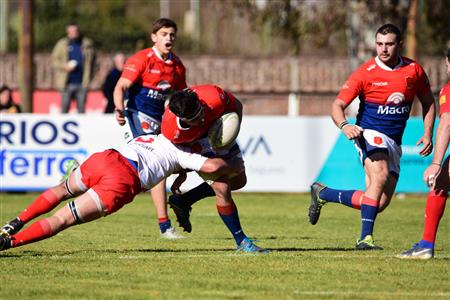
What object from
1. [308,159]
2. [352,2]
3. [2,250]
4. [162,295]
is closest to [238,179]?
[2,250]

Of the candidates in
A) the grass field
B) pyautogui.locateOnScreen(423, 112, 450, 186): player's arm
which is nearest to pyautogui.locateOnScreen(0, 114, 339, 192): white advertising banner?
the grass field

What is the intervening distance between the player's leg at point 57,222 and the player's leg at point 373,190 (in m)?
2.69

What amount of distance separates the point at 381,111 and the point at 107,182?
2.90 m

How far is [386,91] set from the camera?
451 inches

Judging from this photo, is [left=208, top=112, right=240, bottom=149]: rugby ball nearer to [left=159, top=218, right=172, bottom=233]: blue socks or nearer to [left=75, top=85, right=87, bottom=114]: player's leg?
[left=159, top=218, right=172, bottom=233]: blue socks

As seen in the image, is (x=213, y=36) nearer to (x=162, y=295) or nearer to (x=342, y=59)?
(x=342, y=59)

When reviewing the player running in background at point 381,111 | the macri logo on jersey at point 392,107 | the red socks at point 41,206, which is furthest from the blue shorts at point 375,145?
the red socks at point 41,206

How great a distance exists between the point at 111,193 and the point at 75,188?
546 millimetres

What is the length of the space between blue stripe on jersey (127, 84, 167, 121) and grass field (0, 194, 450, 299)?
4.35 feet

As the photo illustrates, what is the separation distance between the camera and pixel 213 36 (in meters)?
46.8

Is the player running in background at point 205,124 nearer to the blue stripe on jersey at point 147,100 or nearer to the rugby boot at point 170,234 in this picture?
the rugby boot at point 170,234

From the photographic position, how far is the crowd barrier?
746 inches

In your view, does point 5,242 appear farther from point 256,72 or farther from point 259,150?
point 256,72

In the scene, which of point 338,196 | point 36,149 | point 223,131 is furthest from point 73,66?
point 223,131
